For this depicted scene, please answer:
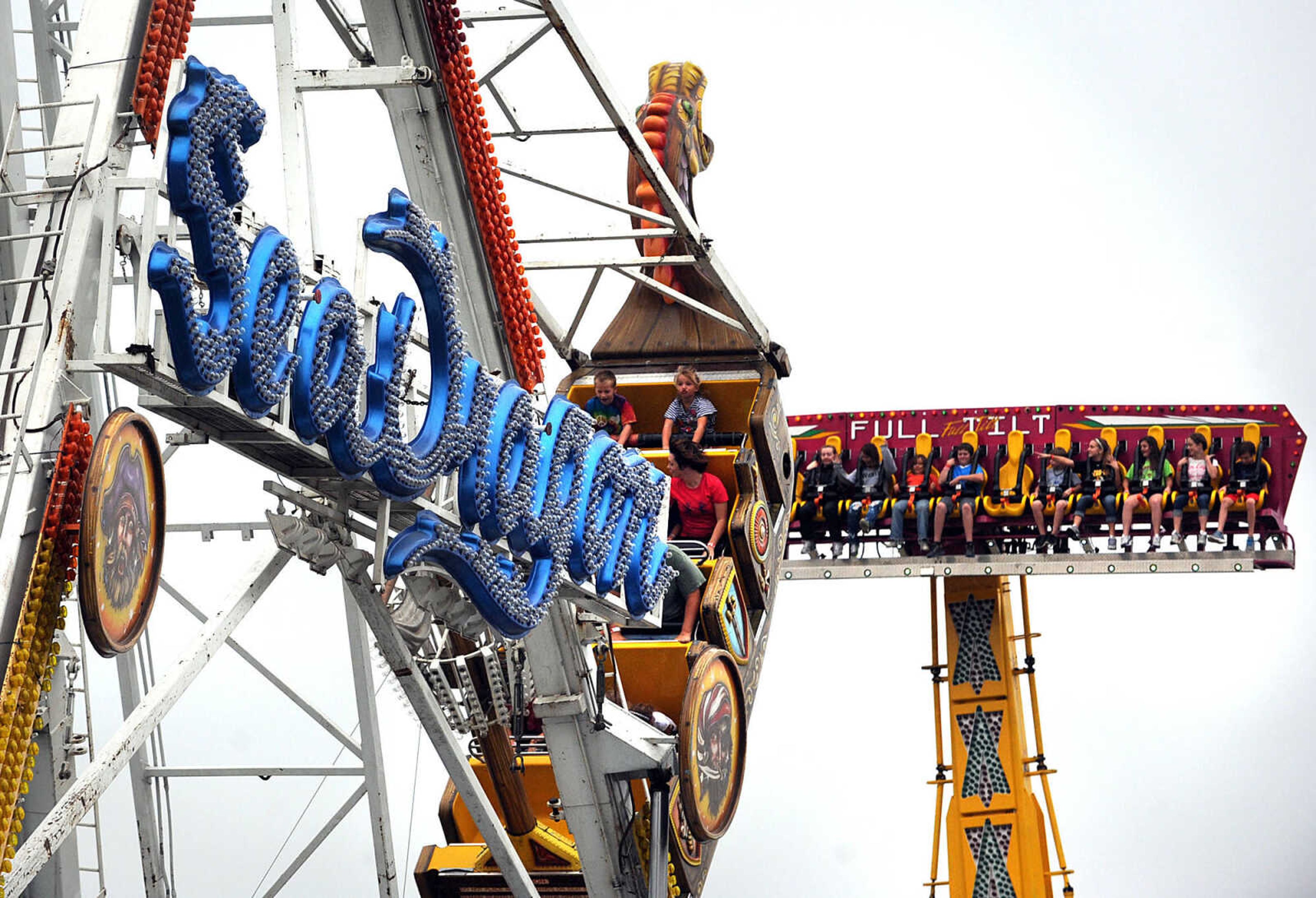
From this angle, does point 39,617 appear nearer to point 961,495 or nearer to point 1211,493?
point 961,495

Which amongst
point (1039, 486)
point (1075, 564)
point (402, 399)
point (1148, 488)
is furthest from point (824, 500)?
point (402, 399)

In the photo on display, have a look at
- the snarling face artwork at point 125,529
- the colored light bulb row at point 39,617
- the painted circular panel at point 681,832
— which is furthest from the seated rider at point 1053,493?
the colored light bulb row at point 39,617

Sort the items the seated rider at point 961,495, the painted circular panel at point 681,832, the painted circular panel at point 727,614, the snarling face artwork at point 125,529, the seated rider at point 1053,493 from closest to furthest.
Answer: the snarling face artwork at point 125,529
the painted circular panel at point 681,832
the painted circular panel at point 727,614
the seated rider at point 1053,493
the seated rider at point 961,495

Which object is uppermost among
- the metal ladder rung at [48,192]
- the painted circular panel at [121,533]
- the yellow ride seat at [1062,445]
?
the metal ladder rung at [48,192]

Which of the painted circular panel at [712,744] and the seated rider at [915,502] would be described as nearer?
the painted circular panel at [712,744]

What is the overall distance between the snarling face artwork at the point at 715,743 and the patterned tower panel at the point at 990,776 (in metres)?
8.41

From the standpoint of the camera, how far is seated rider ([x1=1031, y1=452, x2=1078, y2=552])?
23.4 metres

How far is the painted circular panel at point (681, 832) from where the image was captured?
14.9 m

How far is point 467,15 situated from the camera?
1397 cm

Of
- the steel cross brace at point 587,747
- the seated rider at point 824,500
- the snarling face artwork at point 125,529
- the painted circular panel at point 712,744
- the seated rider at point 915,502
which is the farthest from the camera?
the seated rider at point 824,500

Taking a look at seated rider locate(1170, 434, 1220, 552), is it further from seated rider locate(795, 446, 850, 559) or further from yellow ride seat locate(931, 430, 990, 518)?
seated rider locate(795, 446, 850, 559)

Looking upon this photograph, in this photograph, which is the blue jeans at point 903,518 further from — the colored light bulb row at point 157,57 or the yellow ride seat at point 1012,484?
the colored light bulb row at point 157,57

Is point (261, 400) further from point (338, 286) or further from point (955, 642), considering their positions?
point (955, 642)

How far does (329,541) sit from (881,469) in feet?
44.7
